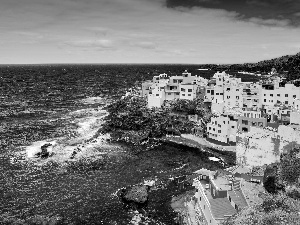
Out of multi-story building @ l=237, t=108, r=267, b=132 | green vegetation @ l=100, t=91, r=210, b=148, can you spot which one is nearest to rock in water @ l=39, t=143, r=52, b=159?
green vegetation @ l=100, t=91, r=210, b=148

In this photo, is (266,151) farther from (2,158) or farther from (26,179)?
(2,158)

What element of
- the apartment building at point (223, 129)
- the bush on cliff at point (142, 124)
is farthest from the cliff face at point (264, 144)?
the bush on cliff at point (142, 124)

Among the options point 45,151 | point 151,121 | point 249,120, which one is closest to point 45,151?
point 45,151

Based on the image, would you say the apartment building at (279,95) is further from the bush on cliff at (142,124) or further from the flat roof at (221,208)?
the flat roof at (221,208)

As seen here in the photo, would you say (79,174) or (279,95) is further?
(279,95)

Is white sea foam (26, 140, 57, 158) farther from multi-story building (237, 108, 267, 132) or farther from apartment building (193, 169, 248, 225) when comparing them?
multi-story building (237, 108, 267, 132)

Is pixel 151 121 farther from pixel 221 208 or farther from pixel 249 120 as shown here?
pixel 221 208
